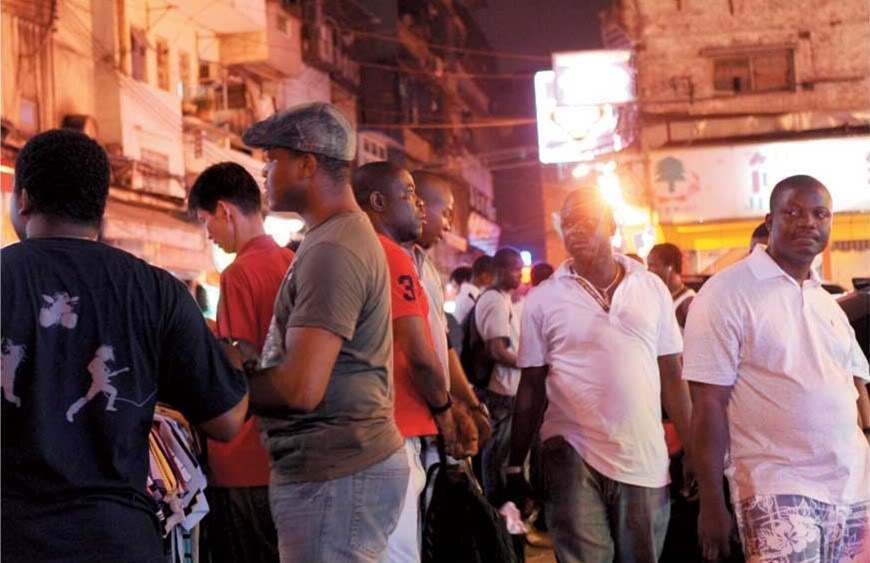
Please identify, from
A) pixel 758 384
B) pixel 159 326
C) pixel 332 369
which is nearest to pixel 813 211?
pixel 758 384

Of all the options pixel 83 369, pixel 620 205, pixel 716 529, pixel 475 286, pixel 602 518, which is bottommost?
pixel 602 518

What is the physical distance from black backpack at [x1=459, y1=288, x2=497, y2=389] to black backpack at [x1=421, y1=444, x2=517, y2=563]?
5056 millimetres

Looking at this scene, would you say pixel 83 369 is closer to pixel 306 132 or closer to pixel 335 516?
pixel 335 516

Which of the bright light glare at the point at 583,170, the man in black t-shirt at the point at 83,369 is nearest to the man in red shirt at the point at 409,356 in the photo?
the man in black t-shirt at the point at 83,369

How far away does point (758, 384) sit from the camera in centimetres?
486

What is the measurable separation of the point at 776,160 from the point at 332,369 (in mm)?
21751

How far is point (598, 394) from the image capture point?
5867mm

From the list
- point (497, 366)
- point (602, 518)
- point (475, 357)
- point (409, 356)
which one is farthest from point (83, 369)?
point (475, 357)

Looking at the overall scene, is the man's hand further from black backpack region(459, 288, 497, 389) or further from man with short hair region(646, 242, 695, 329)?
black backpack region(459, 288, 497, 389)

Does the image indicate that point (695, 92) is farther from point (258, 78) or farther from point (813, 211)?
point (813, 211)

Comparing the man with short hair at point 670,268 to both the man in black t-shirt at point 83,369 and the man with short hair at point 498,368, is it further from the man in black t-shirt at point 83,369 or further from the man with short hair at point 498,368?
the man in black t-shirt at point 83,369

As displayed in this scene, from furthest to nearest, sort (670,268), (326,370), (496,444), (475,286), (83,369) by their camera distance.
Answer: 1. (475,286)
2. (496,444)
3. (670,268)
4. (326,370)
5. (83,369)

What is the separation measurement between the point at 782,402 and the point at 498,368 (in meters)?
5.65

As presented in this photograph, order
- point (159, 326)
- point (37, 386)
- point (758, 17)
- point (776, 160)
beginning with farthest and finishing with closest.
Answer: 1. point (758, 17)
2. point (776, 160)
3. point (159, 326)
4. point (37, 386)
